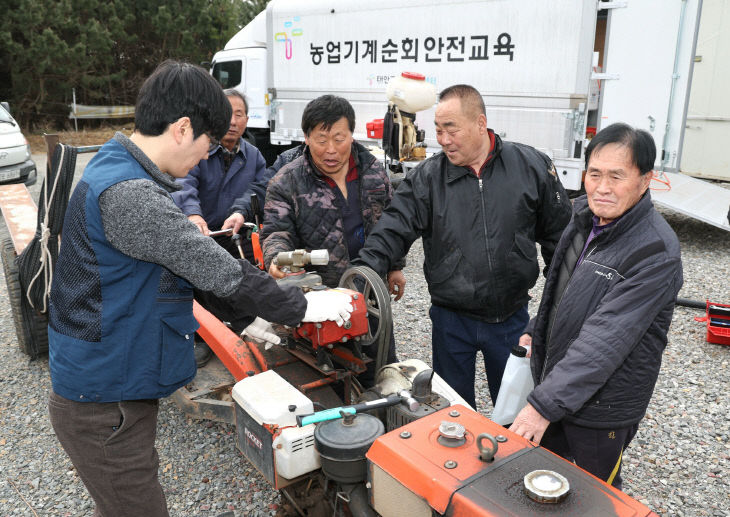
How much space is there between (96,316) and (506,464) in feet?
3.66

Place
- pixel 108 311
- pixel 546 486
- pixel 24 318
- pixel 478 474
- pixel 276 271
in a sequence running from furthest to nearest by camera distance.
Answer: pixel 24 318 → pixel 276 271 → pixel 108 311 → pixel 478 474 → pixel 546 486

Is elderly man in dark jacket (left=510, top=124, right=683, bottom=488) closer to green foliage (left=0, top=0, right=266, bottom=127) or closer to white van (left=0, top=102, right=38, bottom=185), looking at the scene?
white van (left=0, top=102, right=38, bottom=185)

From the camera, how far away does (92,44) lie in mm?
18312

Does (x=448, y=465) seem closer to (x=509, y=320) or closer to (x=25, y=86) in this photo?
(x=509, y=320)

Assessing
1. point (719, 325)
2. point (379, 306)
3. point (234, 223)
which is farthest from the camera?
point (719, 325)

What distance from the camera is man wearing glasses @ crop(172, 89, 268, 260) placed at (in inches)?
148

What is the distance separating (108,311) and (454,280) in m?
1.59

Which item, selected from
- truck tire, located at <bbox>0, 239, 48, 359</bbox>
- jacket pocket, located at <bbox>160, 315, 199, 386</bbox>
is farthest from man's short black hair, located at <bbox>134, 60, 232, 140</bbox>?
truck tire, located at <bbox>0, 239, 48, 359</bbox>

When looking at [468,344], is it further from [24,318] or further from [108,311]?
[24,318]

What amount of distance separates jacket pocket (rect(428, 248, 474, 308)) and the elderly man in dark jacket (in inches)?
25.9

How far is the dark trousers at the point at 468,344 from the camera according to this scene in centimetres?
278

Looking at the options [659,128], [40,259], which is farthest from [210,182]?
[659,128]

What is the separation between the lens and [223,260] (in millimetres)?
1641

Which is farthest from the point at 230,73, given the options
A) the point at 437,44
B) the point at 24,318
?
the point at 24,318
